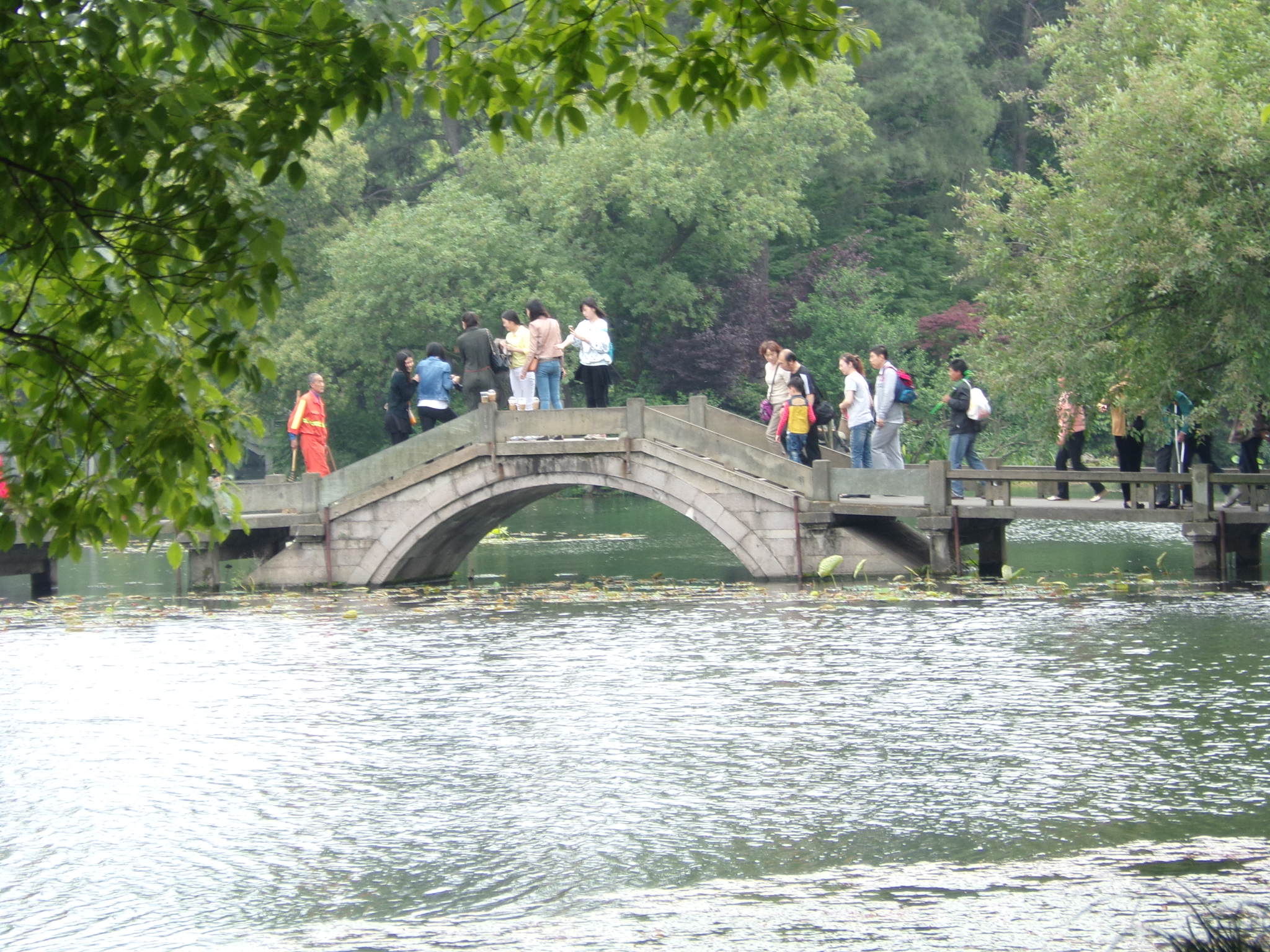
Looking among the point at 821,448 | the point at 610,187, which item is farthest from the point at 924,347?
the point at 821,448

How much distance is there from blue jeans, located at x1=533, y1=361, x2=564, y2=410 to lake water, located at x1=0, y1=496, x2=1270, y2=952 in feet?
14.3

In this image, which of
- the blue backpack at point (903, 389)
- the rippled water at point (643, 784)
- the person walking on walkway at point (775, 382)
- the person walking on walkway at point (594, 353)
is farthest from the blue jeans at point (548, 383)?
the rippled water at point (643, 784)

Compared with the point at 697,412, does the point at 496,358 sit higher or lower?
higher

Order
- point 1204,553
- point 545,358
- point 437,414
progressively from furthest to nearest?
point 437,414
point 545,358
point 1204,553

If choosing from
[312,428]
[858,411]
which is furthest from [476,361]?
[858,411]

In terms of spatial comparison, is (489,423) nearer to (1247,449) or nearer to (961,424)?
(961,424)

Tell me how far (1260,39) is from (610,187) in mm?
22661

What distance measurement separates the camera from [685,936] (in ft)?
23.1

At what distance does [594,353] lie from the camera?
66.8 feet

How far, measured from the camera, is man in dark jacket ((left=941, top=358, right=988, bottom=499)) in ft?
66.7

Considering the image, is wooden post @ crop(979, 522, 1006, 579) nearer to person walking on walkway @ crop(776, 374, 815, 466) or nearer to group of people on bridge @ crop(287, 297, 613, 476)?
person walking on walkway @ crop(776, 374, 815, 466)

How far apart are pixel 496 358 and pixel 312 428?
2572 mm

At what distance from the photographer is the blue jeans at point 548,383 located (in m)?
21.2

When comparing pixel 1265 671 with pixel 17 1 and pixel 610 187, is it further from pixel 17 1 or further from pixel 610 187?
pixel 610 187
